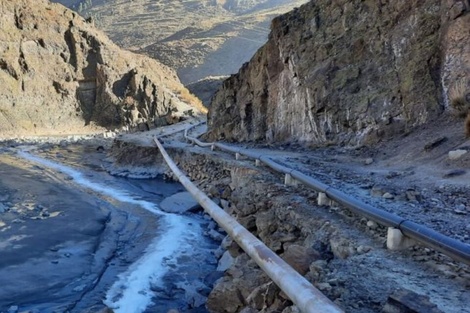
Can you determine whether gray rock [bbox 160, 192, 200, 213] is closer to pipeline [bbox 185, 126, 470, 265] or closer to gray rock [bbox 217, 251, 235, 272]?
gray rock [bbox 217, 251, 235, 272]

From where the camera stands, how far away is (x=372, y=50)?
50.9 feet

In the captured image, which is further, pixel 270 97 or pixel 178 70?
pixel 178 70

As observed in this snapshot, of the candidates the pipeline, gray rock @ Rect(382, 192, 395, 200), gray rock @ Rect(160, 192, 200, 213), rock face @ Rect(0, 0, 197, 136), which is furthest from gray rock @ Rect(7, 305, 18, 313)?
rock face @ Rect(0, 0, 197, 136)

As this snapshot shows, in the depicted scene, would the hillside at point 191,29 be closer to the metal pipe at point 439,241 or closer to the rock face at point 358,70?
the rock face at point 358,70

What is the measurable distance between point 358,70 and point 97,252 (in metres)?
11.2

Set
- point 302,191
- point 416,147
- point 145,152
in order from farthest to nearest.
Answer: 1. point 145,152
2. point 416,147
3. point 302,191

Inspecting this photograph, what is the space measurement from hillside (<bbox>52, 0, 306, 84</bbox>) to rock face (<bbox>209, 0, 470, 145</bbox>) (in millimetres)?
82106

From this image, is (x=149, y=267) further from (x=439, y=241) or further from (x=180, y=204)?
(x=439, y=241)

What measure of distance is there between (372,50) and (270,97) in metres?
8.03

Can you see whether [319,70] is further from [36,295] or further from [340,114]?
[36,295]

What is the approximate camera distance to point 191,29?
124 meters

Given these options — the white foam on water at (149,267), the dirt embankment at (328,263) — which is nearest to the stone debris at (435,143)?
the dirt embankment at (328,263)

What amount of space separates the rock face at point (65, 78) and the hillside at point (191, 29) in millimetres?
43022

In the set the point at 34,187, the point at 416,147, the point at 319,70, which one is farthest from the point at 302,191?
the point at 34,187
